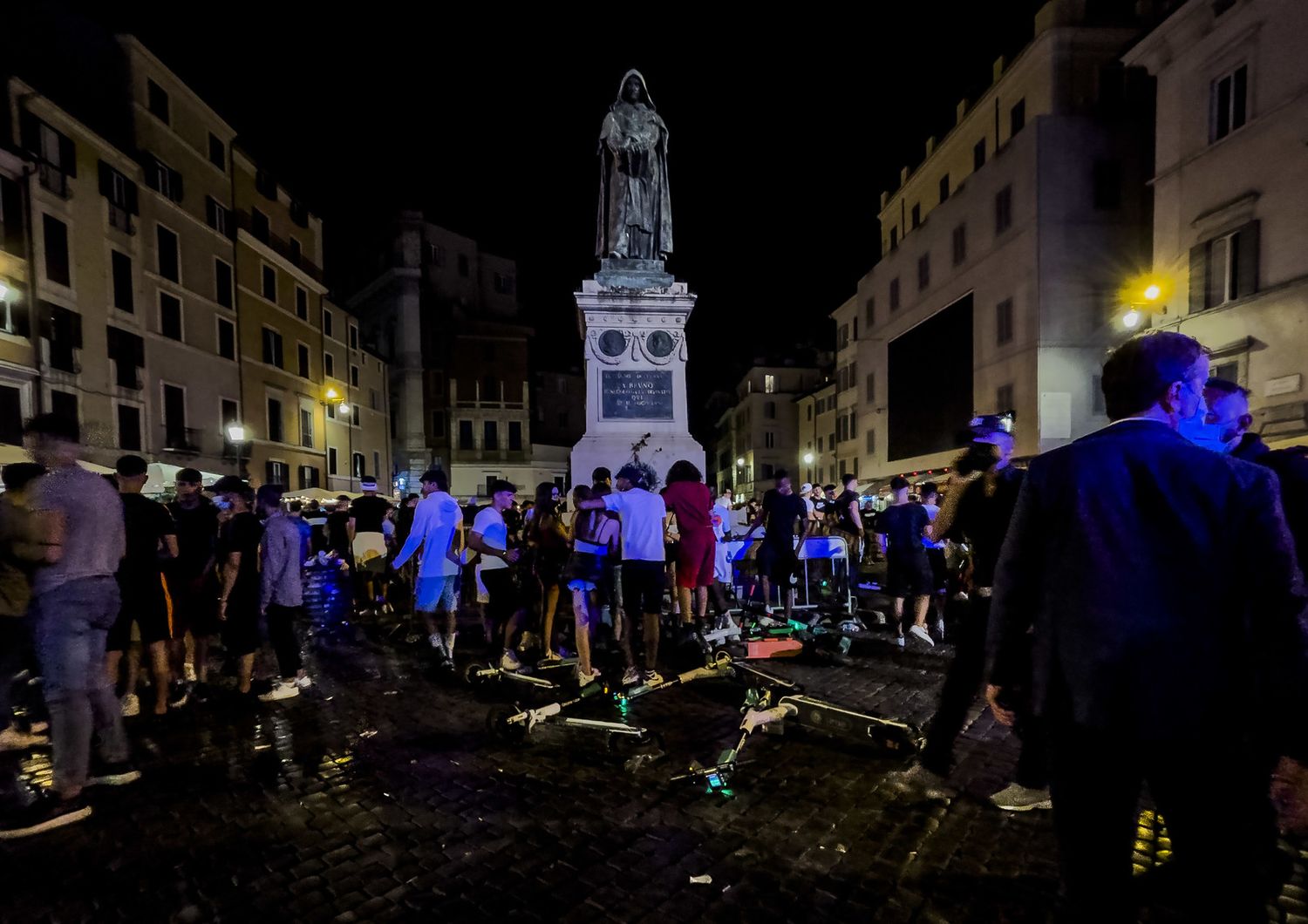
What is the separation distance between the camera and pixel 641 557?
5.89m

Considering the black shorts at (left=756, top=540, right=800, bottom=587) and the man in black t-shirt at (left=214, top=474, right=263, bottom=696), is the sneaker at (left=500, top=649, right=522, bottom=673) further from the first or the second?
the black shorts at (left=756, top=540, right=800, bottom=587)

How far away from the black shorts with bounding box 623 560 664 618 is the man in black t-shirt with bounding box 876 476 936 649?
3349mm

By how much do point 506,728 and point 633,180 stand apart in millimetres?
9702

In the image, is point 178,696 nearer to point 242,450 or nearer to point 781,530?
point 781,530

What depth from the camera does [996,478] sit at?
3.61 meters

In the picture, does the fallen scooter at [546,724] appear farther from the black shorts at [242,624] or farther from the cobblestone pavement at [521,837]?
the black shorts at [242,624]

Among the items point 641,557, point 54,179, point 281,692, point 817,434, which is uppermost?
point 54,179

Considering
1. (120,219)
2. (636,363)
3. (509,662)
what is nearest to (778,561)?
(509,662)

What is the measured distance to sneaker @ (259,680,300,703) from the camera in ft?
19.1

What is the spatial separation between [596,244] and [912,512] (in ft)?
24.0

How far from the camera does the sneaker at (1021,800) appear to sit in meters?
3.58

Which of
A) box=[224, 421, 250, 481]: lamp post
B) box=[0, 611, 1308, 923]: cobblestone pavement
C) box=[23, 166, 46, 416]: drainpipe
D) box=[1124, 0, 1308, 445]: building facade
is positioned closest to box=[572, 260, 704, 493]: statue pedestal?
box=[0, 611, 1308, 923]: cobblestone pavement

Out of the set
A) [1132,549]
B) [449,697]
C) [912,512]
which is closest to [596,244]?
[912,512]

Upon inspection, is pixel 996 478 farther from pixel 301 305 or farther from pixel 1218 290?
pixel 301 305
